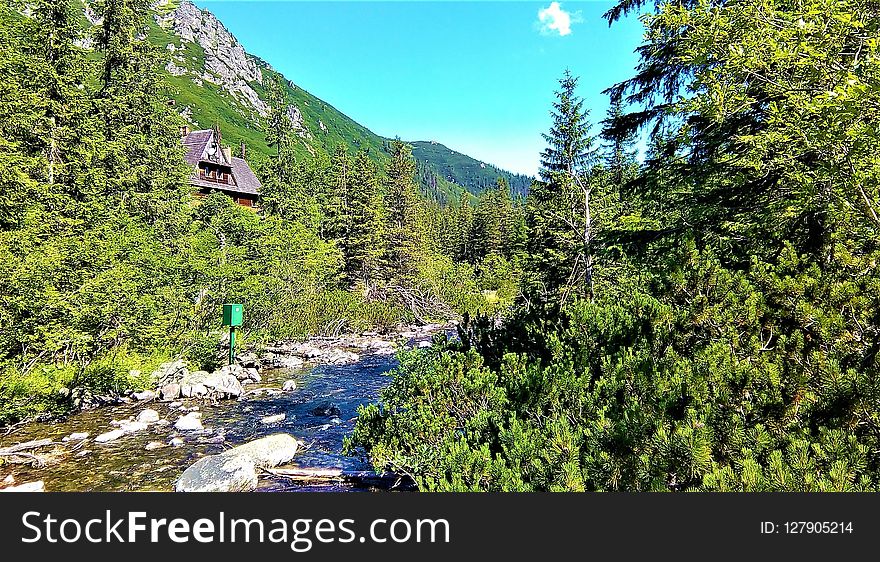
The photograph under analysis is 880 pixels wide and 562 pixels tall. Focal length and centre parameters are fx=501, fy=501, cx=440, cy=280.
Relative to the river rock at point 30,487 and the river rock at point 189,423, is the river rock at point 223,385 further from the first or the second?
the river rock at point 30,487

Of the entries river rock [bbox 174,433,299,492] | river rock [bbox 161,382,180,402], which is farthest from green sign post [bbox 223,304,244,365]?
river rock [bbox 174,433,299,492]

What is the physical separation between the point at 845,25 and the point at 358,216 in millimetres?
33786

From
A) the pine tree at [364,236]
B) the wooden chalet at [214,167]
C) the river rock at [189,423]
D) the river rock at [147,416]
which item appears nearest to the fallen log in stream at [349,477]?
the river rock at [189,423]

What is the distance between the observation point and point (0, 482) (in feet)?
26.1

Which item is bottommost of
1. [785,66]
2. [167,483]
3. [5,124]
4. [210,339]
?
[167,483]

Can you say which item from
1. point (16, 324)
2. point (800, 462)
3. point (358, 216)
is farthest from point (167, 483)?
point (358, 216)

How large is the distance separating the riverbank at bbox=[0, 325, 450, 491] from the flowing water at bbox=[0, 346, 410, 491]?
0.02 meters

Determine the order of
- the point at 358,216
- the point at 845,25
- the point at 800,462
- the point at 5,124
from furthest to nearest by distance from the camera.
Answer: the point at 358,216 → the point at 5,124 → the point at 845,25 → the point at 800,462

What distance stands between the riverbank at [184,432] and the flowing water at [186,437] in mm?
17

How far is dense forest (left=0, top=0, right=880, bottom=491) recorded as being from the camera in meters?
3.31

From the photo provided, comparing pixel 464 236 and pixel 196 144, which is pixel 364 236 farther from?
pixel 464 236

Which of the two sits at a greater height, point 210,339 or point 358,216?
point 358,216

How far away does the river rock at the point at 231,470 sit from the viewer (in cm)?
746

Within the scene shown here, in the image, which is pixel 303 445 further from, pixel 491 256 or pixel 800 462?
pixel 491 256
